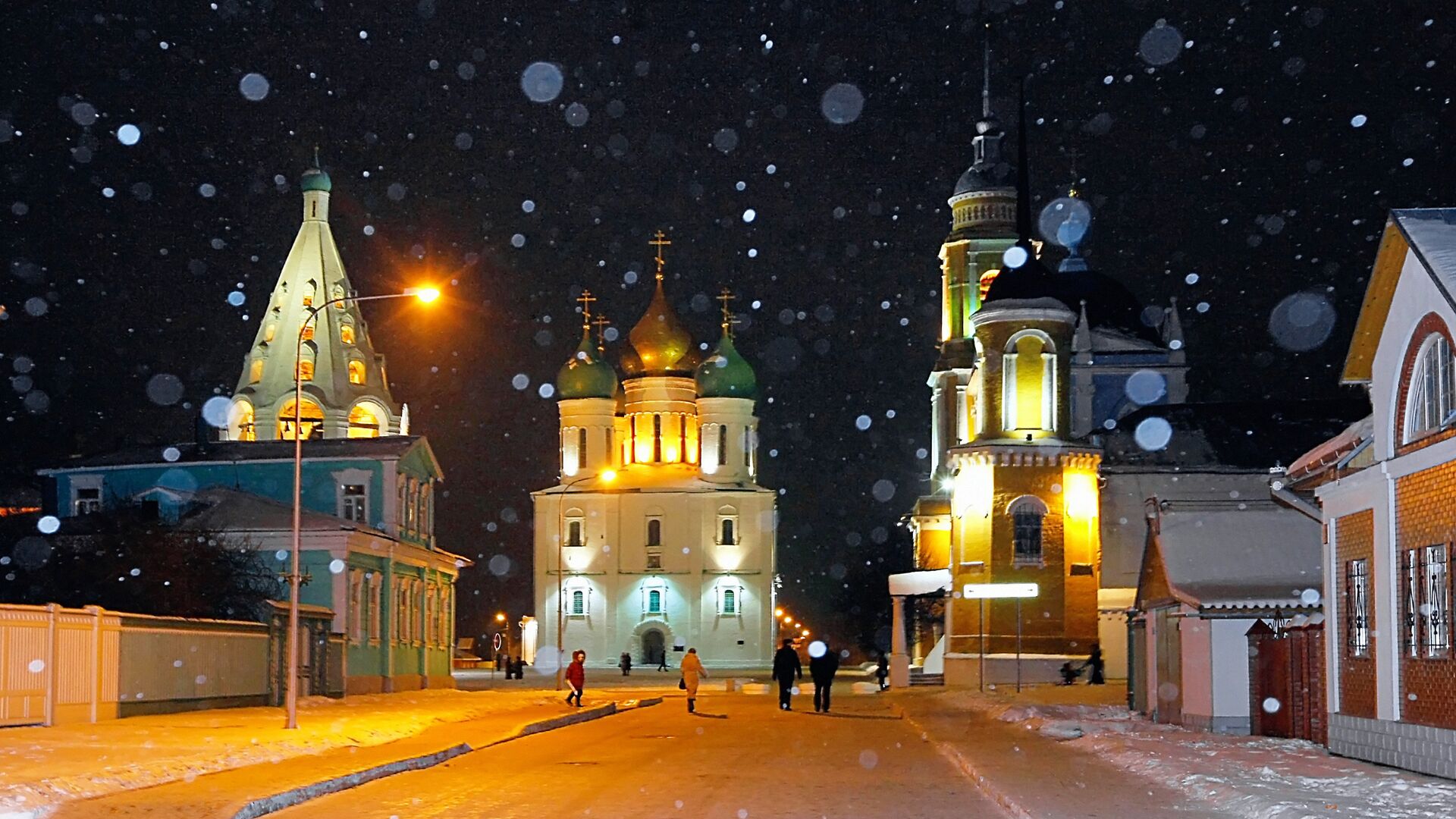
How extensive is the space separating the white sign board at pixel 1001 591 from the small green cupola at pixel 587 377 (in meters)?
39.2

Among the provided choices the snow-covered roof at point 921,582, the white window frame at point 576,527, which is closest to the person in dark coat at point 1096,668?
the snow-covered roof at point 921,582

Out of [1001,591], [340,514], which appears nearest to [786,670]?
[340,514]

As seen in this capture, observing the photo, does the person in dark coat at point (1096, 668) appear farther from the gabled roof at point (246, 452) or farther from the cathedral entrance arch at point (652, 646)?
the cathedral entrance arch at point (652, 646)

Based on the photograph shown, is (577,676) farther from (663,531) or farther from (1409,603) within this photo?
(663,531)

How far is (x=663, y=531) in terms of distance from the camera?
9419 cm

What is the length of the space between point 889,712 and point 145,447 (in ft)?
76.3

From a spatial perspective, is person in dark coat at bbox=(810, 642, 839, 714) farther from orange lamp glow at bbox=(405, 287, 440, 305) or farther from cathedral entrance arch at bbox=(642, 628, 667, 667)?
cathedral entrance arch at bbox=(642, 628, 667, 667)

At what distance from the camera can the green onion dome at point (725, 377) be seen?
9581 centimetres

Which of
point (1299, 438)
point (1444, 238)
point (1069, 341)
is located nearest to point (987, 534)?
point (1069, 341)

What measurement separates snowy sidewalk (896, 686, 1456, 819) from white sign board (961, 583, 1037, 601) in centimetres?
2361

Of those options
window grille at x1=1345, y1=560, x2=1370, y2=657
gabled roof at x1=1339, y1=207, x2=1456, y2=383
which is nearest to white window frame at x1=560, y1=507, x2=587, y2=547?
gabled roof at x1=1339, y1=207, x2=1456, y2=383

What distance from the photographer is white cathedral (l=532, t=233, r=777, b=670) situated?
93438 millimetres

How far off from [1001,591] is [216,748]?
3844 centimetres

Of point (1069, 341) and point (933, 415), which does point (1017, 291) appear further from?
point (933, 415)
